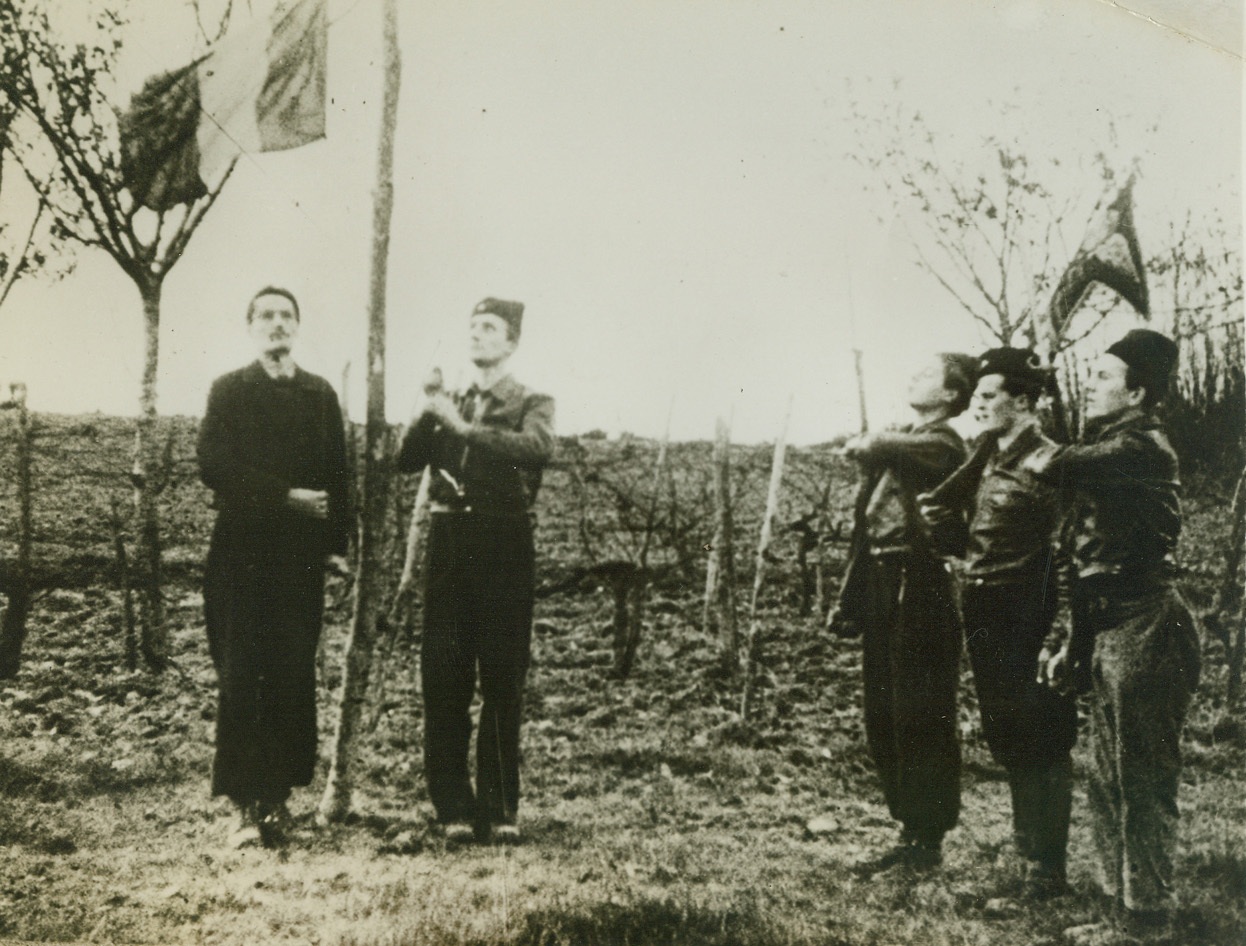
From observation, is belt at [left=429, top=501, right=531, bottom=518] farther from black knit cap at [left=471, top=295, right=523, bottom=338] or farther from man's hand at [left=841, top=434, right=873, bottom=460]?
man's hand at [left=841, top=434, right=873, bottom=460]

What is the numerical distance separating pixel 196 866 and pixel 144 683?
604 millimetres

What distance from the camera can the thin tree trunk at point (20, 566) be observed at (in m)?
3.19

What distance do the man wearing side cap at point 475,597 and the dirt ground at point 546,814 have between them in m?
0.07

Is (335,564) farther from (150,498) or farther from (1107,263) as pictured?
(1107,263)

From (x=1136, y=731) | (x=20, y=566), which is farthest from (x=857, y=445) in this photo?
(x=20, y=566)

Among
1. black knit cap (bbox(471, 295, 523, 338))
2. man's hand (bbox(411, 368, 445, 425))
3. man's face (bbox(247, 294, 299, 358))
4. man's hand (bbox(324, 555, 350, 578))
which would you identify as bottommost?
man's hand (bbox(324, 555, 350, 578))

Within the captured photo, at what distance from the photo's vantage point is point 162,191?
3.28 metres

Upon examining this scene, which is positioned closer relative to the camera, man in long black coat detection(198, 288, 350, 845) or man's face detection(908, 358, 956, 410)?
man in long black coat detection(198, 288, 350, 845)

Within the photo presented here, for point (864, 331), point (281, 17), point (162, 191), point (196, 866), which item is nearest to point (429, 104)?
point (281, 17)

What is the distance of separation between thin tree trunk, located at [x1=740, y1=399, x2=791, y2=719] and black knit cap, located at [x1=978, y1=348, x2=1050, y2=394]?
766 mm

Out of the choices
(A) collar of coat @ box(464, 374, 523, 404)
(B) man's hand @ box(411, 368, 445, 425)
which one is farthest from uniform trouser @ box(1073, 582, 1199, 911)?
(B) man's hand @ box(411, 368, 445, 425)

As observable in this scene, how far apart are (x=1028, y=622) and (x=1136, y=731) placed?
0.52 metres

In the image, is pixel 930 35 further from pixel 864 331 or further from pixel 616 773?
pixel 616 773

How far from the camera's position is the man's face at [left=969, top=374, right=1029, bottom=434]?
3.51m
